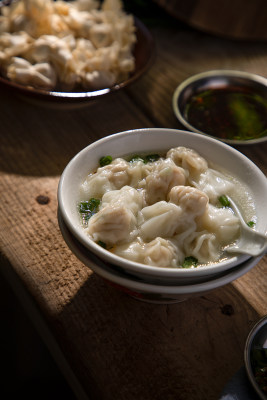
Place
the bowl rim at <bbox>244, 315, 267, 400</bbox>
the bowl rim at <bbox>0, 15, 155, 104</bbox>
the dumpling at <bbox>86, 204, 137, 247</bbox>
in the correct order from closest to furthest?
1. the bowl rim at <bbox>244, 315, 267, 400</bbox>
2. the dumpling at <bbox>86, 204, 137, 247</bbox>
3. the bowl rim at <bbox>0, 15, 155, 104</bbox>

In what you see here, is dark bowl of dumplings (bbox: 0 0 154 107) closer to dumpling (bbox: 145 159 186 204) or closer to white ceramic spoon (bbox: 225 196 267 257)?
dumpling (bbox: 145 159 186 204)

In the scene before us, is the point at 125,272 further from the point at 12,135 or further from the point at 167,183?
the point at 12,135

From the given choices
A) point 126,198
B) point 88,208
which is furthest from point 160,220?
point 88,208

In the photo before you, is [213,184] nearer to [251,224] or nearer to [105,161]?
[251,224]

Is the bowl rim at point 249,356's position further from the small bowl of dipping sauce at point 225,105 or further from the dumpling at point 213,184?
the small bowl of dipping sauce at point 225,105

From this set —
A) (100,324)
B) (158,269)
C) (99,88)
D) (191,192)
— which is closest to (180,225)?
(191,192)

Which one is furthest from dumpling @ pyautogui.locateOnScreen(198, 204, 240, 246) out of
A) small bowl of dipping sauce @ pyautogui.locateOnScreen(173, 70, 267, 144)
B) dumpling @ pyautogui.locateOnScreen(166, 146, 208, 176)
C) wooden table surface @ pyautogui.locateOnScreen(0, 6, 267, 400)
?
small bowl of dipping sauce @ pyautogui.locateOnScreen(173, 70, 267, 144)

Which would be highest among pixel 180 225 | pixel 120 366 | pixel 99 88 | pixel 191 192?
pixel 191 192

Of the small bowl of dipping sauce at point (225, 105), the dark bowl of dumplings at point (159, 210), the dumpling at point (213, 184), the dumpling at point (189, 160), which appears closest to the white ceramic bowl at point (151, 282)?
the dark bowl of dumplings at point (159, 210)
